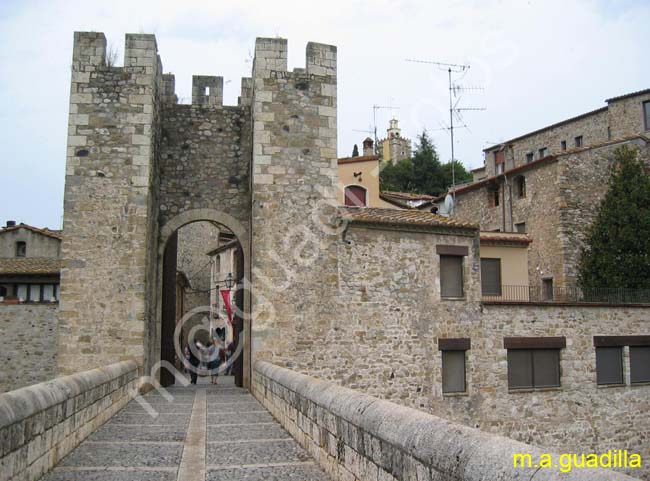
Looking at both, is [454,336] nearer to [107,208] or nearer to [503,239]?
[503,239]

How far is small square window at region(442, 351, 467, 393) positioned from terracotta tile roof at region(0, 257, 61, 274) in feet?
45.5

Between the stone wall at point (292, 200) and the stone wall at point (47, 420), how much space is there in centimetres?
485

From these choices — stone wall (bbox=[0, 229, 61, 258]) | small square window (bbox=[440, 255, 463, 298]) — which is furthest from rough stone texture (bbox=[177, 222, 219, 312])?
small square window (bbox=[440, 255, 463, 298])

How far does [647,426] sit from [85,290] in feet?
A: 50.8

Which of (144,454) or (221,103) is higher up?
(221,103)

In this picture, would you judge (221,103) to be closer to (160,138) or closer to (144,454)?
(160,138)

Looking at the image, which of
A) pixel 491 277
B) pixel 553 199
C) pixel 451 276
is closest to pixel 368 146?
pixel 553 199

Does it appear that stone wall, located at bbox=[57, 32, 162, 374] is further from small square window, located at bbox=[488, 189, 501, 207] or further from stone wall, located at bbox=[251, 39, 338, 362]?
small square window, located at bbox=[488, 189, 501, 207]

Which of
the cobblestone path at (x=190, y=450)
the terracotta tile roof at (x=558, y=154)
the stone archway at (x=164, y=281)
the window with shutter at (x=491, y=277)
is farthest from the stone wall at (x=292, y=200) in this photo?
the terracotta tile roof at (x=558, y=154)

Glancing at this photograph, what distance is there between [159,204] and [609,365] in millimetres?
12888

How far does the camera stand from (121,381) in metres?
11.5

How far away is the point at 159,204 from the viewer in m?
16.0

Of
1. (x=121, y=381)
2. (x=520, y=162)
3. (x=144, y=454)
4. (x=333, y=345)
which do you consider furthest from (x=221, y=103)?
(x=520, y=162)

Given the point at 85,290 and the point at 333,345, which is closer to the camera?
the point at 85,290
